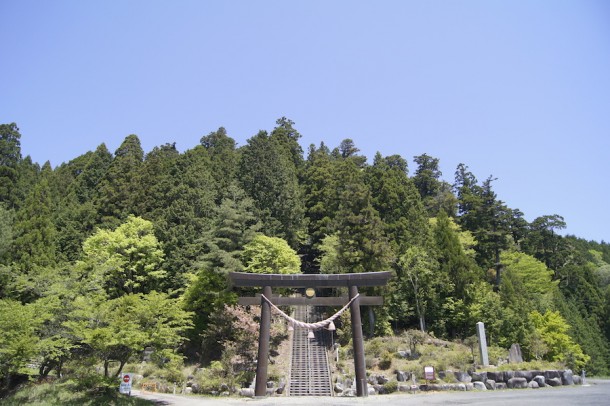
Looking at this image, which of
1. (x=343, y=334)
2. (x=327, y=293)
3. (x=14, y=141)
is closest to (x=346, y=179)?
(x=327, y=293)

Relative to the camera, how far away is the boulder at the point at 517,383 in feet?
67.9

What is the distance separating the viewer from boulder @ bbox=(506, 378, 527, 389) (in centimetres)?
2069

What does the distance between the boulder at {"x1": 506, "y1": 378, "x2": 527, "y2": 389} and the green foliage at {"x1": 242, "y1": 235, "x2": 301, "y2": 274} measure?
13831 millimetres

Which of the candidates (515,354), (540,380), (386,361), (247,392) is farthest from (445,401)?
(515,354)

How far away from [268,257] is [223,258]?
9.59 feet

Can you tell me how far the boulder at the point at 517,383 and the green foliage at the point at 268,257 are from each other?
1383 cm

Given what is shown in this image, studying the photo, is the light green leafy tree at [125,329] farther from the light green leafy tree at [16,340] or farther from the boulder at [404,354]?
the boulder at [404,354]

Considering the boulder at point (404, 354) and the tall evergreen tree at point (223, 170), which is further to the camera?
the tall evergreen tree at point (223, 170)

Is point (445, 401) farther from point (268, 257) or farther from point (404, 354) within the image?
point (268, 257)

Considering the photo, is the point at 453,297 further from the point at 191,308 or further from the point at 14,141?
the point at 14,141

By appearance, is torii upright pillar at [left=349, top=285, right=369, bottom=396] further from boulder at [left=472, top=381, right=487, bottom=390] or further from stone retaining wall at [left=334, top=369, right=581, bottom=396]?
boulder at [left=472, top=381, right=487, bottom=390]

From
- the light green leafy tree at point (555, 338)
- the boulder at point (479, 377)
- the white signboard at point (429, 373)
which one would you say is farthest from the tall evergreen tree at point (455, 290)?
the white signboard at point (429, 373)

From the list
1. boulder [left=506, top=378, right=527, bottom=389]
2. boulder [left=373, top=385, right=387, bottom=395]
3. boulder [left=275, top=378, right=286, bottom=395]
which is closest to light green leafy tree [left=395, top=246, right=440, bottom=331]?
boulder [left=506, top=378, right=527, bottom=389]

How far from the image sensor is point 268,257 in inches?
1065
